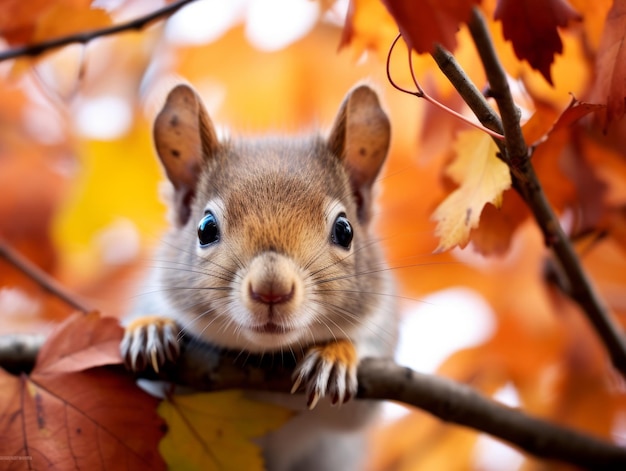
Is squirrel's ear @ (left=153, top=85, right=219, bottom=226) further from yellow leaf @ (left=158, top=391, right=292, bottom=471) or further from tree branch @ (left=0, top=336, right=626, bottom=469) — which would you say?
yellow leaf @ (left=158, top=391, right=292, bottom=471)

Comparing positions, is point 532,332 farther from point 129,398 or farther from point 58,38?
point 58,38

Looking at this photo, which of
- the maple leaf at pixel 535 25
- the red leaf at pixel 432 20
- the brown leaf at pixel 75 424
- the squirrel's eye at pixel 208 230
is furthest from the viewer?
the squirrel's eye at pixel 208 230

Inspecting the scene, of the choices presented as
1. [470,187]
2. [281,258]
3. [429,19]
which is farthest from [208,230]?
[429,19]

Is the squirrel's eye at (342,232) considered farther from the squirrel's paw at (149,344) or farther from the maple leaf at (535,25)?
the maple leaf at (535,25)

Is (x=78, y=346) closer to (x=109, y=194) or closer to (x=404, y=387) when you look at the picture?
(x=404, y=387)

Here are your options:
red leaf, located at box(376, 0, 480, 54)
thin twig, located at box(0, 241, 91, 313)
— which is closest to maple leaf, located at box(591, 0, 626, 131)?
red leaf, located at box(376, 0, 480, 54)


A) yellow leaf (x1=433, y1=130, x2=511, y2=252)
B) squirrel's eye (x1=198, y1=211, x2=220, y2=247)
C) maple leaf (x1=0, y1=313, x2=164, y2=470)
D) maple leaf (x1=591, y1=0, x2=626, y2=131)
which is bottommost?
maple leaf (x1=0, y1=313, x2=164, y2=470)

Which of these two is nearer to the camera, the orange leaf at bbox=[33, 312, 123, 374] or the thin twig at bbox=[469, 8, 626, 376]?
the thin twig at bbox=[469, 8, 626, 376]

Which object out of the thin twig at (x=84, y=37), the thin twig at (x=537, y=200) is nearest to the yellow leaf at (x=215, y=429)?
the thin twig at (x=537, y=200)
